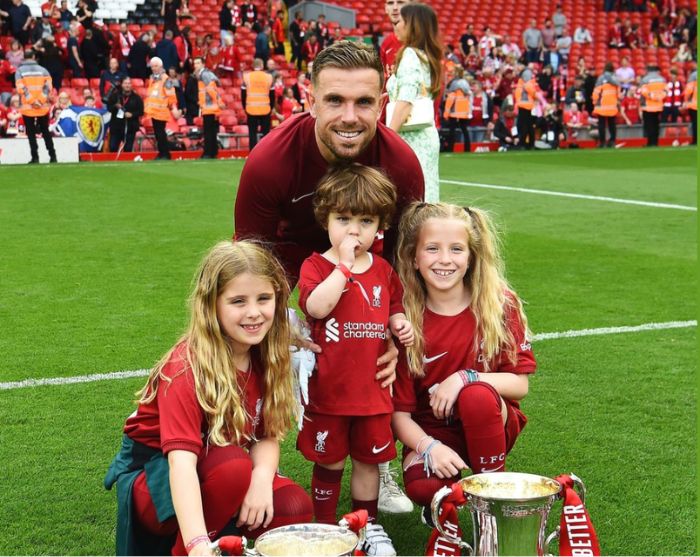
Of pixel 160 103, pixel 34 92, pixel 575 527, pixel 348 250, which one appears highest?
pixel 34 92

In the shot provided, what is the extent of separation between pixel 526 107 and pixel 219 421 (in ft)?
64.0

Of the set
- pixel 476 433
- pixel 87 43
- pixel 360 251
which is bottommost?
pixel 476 433

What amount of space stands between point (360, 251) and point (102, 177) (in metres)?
11.4

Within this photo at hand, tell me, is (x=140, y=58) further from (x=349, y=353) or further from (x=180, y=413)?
Answer: (x=180, y=413)

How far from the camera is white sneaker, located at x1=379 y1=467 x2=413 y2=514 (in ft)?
11.1

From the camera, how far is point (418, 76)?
6.07 meters

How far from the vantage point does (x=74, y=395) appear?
4352 millimetres

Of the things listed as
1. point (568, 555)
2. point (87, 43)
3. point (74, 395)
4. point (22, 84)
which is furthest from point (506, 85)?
point (568, 555)

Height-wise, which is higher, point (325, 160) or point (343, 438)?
point (325, 160)

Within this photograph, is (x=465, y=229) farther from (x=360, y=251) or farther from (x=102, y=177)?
(x=102, y=177)

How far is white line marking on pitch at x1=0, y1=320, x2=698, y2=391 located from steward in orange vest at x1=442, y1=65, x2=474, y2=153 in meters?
15.5

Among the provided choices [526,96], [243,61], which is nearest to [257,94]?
[243,61]

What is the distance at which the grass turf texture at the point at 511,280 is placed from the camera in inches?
129

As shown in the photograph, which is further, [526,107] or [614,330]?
[526,107]
